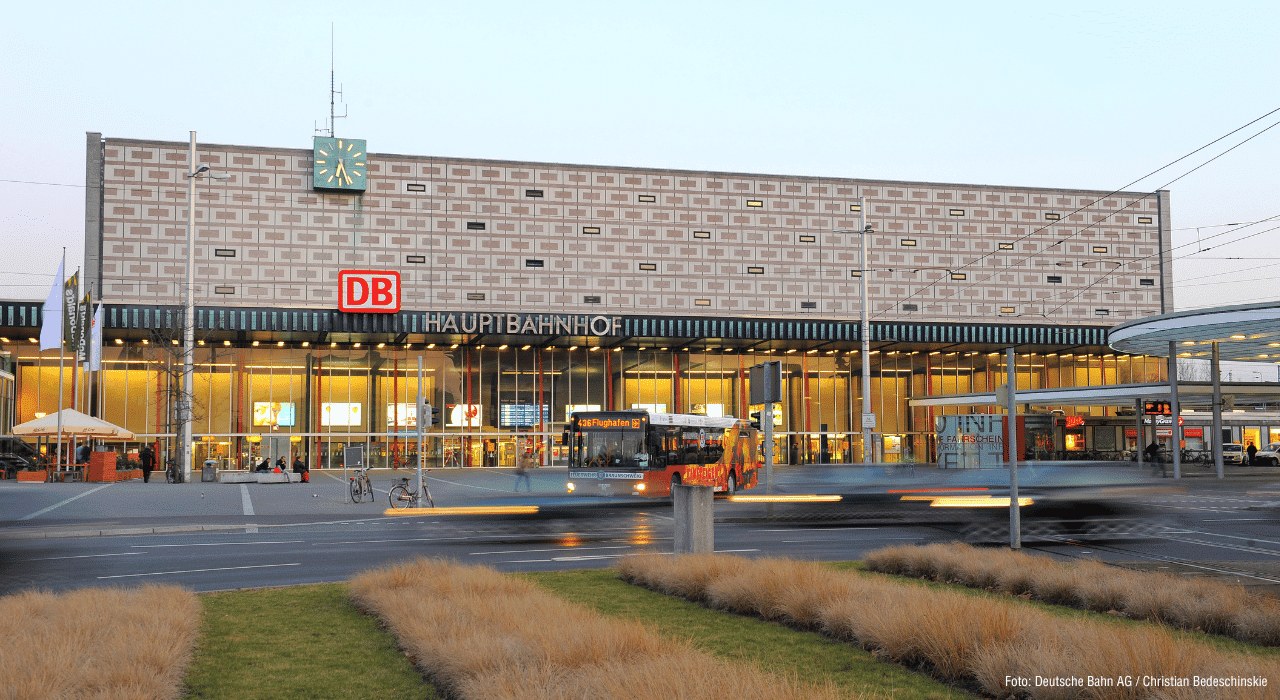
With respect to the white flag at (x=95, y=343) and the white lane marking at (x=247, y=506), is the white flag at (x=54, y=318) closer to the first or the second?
the white flag at (x=95, y=343)

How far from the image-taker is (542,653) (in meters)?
7.12

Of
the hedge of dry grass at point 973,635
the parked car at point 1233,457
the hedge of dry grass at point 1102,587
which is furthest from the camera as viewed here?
the parked car at point 1233,457

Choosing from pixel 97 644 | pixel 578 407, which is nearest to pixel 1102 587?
pixel 97 644

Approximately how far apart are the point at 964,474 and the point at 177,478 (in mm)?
31432

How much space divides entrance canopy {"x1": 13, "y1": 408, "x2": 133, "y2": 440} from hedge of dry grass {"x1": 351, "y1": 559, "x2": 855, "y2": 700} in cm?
3584

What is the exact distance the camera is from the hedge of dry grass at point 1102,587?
357 inches

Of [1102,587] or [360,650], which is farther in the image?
[1102,587]

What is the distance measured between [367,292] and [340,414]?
23.7 ft

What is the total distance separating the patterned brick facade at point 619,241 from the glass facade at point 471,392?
9.99 feet

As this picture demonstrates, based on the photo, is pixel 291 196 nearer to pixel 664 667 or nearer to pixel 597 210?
pixel 597 210

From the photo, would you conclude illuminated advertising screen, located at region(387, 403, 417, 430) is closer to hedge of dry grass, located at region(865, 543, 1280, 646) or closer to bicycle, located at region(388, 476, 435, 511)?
bicycle, located at region(388, 476, 435, 511)

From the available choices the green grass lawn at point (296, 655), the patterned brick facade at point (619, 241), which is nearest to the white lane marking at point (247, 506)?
the green grass lawn at point (296, 655)

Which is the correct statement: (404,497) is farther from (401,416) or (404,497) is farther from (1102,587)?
(401,416)

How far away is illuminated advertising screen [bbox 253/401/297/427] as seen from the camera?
53156 mm
